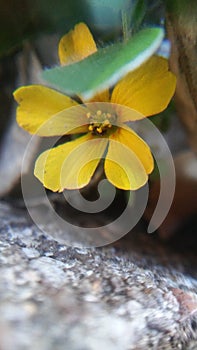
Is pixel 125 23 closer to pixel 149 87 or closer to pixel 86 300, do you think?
pixel 149 87

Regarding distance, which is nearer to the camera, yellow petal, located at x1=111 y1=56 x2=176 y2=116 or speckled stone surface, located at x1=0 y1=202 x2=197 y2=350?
speckled stone surface, located at x1=0 y1=202 x2=197 y2=350

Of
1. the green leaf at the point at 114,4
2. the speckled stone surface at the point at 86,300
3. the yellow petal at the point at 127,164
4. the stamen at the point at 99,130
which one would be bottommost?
the speckled stone surface at the point at 86,300

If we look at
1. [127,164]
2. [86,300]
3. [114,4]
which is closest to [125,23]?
[114,4]

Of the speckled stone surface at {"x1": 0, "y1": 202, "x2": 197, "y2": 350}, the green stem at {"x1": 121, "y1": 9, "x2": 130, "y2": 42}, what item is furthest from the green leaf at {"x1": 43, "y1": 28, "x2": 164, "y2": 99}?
the speckled stone surface at {"x1": 0, "y1": 202, "x2": 197, "y2": 350}

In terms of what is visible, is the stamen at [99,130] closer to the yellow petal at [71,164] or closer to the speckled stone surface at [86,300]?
the yellow petal at [71,164]

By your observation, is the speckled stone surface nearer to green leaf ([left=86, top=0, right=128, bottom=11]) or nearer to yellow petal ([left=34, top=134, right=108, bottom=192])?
yellow petal ([left=34, top=134, right=108, bottom=192])

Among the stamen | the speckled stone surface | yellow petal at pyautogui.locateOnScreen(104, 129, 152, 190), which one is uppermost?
the stamen

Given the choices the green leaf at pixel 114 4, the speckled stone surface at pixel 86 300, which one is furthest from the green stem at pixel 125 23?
the speckled stone surface at pixel 86 300

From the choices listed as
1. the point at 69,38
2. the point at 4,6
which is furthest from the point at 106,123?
the point at 4,6

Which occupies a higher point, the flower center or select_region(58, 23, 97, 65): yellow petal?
select_region(58, 23, 97, 65): yellow petal
